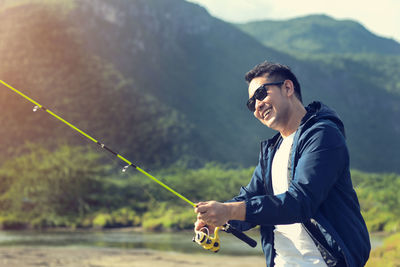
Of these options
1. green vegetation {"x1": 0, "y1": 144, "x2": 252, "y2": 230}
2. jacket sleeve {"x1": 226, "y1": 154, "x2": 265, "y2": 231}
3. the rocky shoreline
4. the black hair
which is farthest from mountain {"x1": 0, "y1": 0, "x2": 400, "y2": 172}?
the black hair

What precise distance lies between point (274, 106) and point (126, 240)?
19.4 meters

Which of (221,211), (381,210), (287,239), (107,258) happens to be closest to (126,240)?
(107,258)

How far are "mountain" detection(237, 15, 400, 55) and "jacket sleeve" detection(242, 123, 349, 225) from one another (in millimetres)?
142559

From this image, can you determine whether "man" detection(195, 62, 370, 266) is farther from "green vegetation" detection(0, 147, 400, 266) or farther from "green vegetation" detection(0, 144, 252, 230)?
"green vegetation" detection(0, 144, 252, 230)

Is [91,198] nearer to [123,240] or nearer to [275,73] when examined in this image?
[123,240]

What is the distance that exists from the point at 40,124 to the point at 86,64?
15.5 metres

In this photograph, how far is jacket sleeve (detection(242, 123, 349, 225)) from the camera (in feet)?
8.26

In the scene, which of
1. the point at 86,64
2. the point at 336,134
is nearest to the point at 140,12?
the point at 86,64

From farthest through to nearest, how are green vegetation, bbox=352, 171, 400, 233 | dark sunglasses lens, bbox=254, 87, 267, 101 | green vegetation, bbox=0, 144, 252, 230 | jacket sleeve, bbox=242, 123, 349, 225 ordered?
green vegetation, bbox=0, 144, 252, 230
green vegetation, bbox=352, 171, 400, 233
dark sunglasses lens, bbox=254, 87, 267, 101
jacket sleeve, bbox=242, 123, 349, 225

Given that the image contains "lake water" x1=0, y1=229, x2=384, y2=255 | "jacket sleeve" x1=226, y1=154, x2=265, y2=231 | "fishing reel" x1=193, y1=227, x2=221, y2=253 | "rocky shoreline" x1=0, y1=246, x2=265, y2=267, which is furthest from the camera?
"lake water" x1=0, y1=229, x2=384, y2=255

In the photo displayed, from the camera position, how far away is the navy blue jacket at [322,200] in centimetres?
253

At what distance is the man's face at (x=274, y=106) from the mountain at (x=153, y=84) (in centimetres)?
5158

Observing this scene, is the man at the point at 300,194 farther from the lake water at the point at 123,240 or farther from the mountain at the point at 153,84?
the mountain at the point at 153,84

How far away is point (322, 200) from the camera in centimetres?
258
